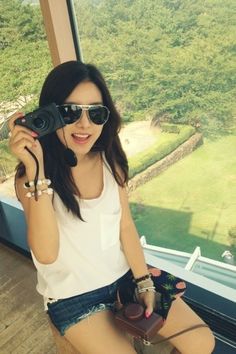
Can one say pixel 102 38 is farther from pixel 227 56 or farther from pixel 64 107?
pixel 64 107

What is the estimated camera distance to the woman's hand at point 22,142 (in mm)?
951

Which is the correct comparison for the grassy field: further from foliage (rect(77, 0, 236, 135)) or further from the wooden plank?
the wooden plank

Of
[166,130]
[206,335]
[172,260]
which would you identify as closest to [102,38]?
[166,130]

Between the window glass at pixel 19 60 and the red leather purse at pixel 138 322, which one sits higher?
the window glass at pixel 19 60

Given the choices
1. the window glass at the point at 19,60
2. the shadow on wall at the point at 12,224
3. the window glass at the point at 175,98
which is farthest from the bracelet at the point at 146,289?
the shadow on wall at the point at 12,224

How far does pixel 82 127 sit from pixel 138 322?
63 cm

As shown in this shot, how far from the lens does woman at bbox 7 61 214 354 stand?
1.03m

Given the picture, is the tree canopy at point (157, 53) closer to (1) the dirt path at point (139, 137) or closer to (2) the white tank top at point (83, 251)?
(1) the dirt path at point (139, 137)

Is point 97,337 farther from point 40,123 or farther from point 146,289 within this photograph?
point 40,123

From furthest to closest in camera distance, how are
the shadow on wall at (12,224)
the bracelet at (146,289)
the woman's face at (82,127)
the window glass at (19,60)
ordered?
the shadow on wall at (12,224), the window glass at (19,60), the bracelet at (146,289), the woman's face at (82,127)

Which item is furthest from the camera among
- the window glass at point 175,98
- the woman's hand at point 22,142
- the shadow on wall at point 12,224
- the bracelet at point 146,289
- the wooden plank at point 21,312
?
the shadow on wall at point 12,224

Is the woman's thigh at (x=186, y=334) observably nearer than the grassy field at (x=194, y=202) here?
Yes

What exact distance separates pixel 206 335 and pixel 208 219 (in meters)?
1.39

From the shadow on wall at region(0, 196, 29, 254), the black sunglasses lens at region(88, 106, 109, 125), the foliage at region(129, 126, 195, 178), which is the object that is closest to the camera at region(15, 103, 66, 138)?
the black sunglasses lens at region(88, 106, 109, 125)
